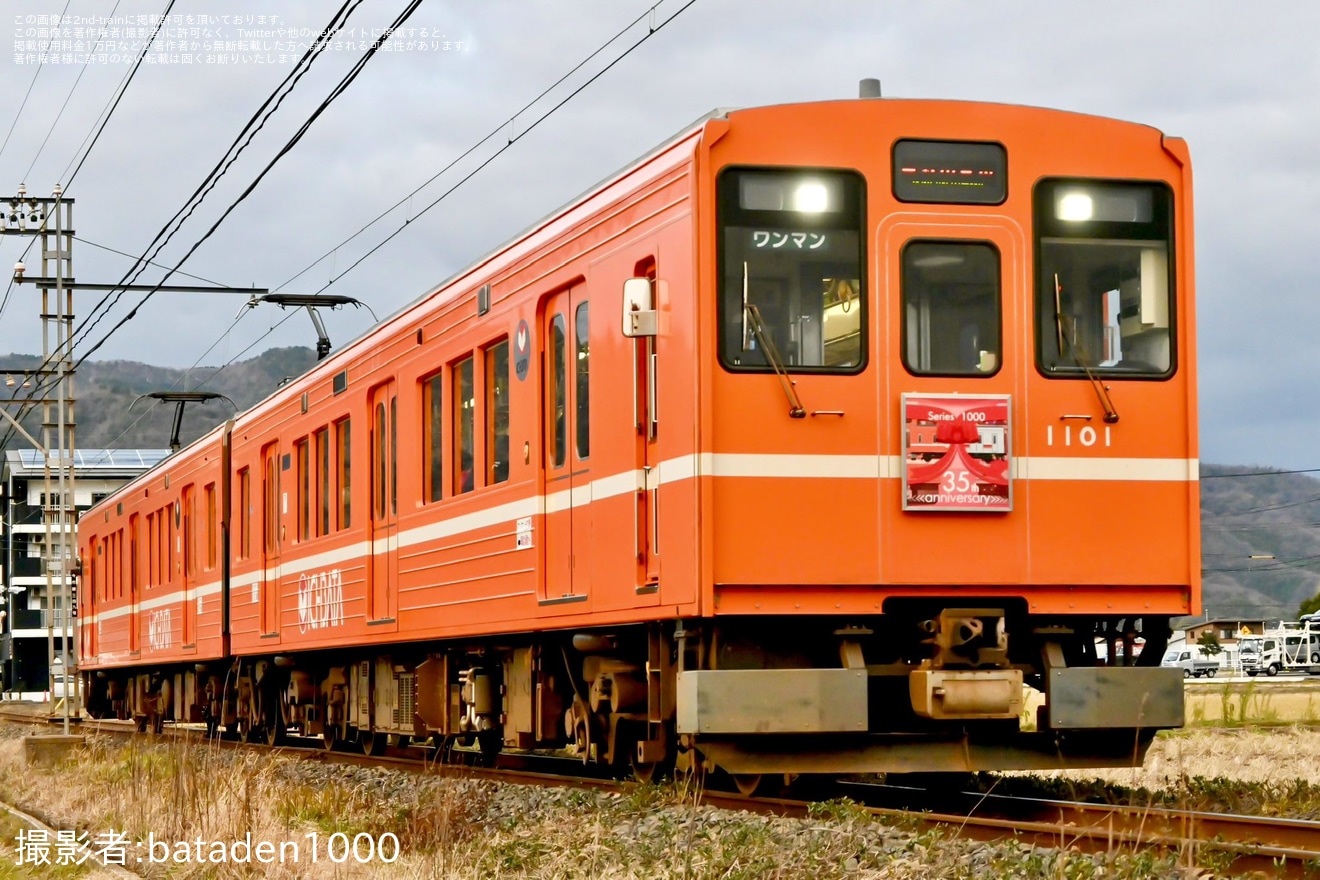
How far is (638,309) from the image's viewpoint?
9336mm

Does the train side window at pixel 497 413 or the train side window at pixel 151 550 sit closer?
the train side window at pixel 497 413

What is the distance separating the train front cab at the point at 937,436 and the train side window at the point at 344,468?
6820mm

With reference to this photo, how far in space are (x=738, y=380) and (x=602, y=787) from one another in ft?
10.4

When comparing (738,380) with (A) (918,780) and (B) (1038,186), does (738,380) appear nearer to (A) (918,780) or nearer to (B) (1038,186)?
(B) (1038,186)

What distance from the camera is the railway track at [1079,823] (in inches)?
258

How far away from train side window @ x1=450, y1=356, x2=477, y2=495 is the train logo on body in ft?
10.4

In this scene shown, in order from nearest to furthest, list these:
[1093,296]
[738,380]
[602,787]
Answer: [738,380], [1093,296], [602,787]


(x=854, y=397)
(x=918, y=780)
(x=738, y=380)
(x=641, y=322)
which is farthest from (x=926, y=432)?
(x=918, y=780)

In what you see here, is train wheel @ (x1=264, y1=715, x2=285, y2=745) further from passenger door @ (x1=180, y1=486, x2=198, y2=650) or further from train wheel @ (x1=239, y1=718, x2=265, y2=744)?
passenger door @ (x1=180, y1=486, x2=198, y2=650)

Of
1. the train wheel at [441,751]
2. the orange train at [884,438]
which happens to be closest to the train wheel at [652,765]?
the orange train at [884,438]

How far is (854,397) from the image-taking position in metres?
9.04

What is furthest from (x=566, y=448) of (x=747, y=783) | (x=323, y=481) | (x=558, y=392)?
(x=323, y=481)

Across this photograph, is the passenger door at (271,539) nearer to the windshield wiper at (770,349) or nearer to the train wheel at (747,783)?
the train wheel at (747,783)

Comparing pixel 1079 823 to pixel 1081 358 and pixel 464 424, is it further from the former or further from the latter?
pixel 464 424
